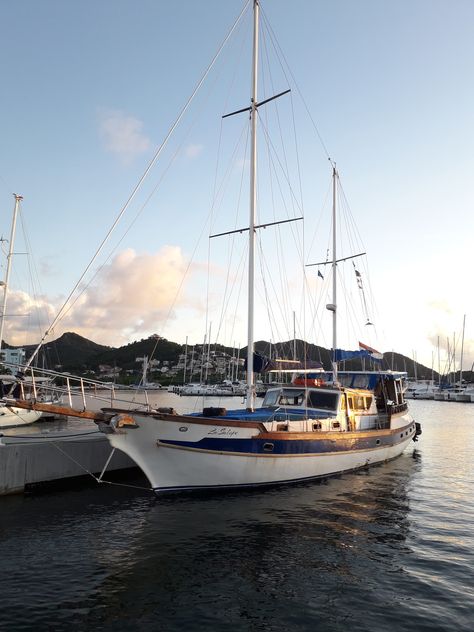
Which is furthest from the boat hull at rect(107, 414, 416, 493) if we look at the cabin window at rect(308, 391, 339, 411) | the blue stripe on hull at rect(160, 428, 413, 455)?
the cabin window at rect(308, 391, 339, 411)

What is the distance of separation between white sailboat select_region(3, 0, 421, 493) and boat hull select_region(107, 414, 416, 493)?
32 millimetres

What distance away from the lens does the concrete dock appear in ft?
49.5

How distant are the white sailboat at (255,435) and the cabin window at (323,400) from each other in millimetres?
43

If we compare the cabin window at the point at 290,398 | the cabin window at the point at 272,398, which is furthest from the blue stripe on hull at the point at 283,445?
the cabin window at the point at 272,398

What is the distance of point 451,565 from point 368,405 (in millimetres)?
11213

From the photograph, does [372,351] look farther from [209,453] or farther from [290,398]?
[209,453]

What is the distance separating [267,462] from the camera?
16.0 metres

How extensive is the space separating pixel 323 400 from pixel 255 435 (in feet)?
17.0

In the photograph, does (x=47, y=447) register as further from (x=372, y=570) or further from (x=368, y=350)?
(x=368, y=350)

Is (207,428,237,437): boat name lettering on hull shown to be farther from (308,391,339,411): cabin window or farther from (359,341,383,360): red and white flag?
(359,341,383,360): red and white flag

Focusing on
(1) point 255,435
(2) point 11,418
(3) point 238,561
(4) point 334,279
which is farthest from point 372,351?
(2) point 11,418

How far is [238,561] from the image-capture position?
408 inches

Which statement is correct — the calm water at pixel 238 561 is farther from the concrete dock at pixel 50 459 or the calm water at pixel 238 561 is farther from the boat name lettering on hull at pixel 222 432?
the boat name lettering on hull at pixel 222 432

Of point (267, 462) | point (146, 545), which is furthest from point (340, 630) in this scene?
point (267, 462)
